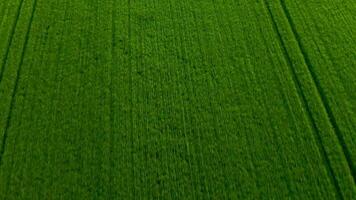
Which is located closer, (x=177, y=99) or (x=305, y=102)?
(x=305, y=102)

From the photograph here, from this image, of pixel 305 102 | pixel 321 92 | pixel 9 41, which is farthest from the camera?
pixel 9 41

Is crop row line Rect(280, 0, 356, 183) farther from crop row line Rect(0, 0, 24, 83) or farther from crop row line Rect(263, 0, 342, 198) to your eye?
crop row line Rect(0, 0, 24, 83)

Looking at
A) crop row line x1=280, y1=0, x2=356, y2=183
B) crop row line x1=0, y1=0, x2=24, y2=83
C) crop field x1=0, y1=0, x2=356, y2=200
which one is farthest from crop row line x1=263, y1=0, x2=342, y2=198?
crop row line x1=0, y1=0, x2=24, y2=83

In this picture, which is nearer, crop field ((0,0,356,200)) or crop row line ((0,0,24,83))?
crop field ((0,0,356,200))

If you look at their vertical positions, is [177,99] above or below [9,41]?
below

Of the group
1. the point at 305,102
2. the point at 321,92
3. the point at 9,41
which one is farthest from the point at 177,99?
the point at 9,41

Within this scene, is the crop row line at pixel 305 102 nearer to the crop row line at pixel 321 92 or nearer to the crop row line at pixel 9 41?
the crop row line at pixel 321 92

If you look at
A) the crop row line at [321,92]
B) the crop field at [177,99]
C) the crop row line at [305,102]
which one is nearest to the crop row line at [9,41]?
the crop field at [177,99]

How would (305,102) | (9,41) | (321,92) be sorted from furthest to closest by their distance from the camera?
1. (9,41)
2. (321,92)
3. (305,102)

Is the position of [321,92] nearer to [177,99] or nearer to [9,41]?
[177,99]
